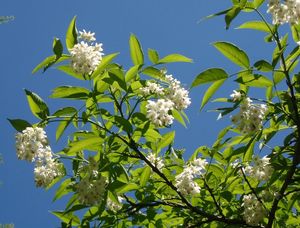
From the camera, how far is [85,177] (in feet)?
10.9

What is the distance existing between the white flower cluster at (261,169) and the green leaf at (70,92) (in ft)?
4.45

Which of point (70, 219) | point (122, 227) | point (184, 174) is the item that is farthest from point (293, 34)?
point (70, 219)

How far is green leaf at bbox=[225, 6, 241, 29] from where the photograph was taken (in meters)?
2.74

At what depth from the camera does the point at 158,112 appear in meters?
3.36

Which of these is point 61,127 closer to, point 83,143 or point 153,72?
point 83,143

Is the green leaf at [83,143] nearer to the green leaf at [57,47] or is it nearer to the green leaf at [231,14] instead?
the green leaf at [57,47]

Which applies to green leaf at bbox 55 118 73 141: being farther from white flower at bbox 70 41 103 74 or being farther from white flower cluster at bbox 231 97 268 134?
white flower cluster at bbox 231 97 268 134

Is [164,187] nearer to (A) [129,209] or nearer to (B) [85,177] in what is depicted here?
(A) [129,209]

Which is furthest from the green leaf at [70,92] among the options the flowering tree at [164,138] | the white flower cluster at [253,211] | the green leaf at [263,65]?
the white flower cluster at [253,211]

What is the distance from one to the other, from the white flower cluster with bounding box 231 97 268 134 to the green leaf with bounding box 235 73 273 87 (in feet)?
0.36

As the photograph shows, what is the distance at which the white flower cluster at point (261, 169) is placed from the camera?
3.49 metres

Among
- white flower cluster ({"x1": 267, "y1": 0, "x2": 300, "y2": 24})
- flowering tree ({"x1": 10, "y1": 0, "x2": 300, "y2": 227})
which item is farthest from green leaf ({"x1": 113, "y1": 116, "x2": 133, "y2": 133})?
white flower cluster ({"x1": 267, "y1": 0, "x2": 300, "y2": 24})

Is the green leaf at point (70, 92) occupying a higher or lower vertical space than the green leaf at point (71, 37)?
lower

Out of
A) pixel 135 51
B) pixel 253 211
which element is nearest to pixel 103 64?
pixel 135 51
